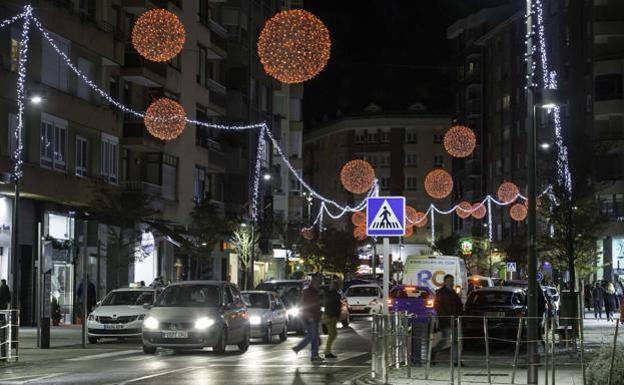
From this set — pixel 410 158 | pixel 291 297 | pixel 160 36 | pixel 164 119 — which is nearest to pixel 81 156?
pixel 164 119

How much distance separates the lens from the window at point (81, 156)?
4594 centimetres

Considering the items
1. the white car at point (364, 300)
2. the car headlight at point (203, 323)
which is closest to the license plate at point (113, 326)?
the car headlight at point (203, 323)

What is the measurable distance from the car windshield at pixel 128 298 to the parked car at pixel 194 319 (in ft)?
22.2

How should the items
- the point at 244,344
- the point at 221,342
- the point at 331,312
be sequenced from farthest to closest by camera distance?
1. the point at 244,344
2. the point at 221,342
3. the point at 331,312

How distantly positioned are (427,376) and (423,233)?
115 metres

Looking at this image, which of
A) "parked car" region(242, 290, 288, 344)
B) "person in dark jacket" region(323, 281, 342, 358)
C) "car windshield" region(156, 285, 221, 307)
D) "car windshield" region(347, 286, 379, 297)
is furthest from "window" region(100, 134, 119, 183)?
"person in dark jacket" region(323, 281, 342, 358)

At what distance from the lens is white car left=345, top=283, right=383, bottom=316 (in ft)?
165

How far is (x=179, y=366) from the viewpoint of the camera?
23531 mm

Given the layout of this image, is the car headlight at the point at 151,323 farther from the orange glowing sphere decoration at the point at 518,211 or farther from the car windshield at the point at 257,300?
the orange glowing sphere decoration at the point at 518,211

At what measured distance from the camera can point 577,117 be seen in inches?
3108

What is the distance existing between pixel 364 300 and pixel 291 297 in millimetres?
10055

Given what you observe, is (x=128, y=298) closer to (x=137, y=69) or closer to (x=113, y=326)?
(x=113, y=326)

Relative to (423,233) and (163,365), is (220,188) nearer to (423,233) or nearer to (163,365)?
(163,365)

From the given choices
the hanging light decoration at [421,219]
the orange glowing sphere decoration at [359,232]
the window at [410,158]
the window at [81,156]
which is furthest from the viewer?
the window at [410,158]
